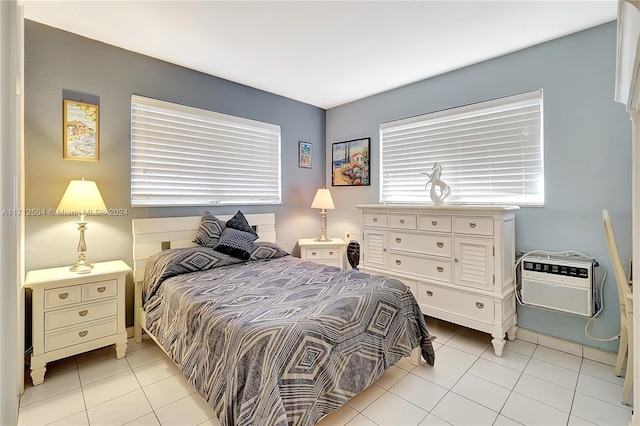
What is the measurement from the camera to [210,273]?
2.54 metres

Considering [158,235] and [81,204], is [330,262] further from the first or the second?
[81,204]


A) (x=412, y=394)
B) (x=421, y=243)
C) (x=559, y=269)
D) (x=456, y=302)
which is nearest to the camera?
(x=412, y=394)

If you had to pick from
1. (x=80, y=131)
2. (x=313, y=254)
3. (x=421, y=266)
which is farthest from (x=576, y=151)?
(x=80, y=131)

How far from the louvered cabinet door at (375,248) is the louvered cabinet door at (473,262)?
75cm

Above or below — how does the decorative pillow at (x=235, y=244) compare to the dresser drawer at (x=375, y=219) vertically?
below

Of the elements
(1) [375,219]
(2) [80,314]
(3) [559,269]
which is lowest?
(2) [80,314]

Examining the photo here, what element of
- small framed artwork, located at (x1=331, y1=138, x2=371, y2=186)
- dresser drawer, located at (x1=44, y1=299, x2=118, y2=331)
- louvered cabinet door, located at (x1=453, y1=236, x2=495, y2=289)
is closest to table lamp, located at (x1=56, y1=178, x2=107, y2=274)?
dresser drawer, located at (x1=44, y1=299, x2=118, y2=331)

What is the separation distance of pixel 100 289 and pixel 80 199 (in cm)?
71

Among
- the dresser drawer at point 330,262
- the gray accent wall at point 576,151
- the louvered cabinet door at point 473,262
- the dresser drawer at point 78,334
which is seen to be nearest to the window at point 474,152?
the gray accent wall at point 576,151

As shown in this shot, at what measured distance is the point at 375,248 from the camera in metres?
3.30

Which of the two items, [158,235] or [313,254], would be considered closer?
[158,235]

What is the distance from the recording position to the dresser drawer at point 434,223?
107 inches

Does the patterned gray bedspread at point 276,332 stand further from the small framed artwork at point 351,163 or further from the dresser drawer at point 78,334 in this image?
the small framed artwork at point 351,163

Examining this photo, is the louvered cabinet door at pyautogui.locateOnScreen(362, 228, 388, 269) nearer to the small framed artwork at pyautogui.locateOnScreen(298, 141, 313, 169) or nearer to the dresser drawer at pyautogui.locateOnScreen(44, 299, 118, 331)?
the small framed artwork at pyautogui.locateOnScreen(298, 141, 313, 169)
